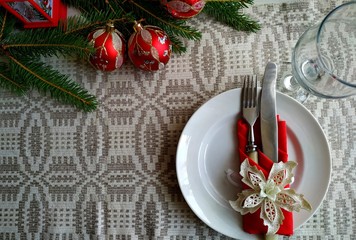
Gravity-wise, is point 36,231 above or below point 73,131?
below

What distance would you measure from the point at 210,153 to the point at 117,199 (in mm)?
188

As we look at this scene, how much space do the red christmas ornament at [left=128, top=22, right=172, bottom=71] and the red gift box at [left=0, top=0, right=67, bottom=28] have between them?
0.15 m

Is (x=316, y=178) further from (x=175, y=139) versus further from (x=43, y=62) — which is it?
(x=43, y=62)

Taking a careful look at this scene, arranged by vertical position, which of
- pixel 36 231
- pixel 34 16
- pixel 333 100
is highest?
pixel 34 16

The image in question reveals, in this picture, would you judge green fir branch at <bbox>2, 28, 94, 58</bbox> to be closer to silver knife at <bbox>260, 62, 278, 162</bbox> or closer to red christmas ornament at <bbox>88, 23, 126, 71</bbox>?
red christmas ornament at <bbox>88, 23, 126, 71</bbox>

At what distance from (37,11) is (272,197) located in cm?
47

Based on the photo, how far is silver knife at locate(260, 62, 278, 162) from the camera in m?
0.53

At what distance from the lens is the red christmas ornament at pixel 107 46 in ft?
1.72

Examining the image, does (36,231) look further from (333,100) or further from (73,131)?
(333,100)

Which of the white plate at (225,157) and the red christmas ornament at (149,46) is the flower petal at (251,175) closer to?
the white plate at (225,157)

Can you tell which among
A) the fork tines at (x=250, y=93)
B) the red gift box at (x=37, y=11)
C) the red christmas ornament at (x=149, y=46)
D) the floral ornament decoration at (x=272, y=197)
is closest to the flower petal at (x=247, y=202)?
the floral ornament decoration at (x=272, y=197)

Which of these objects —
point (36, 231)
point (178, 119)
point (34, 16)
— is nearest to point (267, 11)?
point (178, 119)

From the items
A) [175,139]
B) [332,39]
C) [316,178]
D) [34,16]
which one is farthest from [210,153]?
[34,16]

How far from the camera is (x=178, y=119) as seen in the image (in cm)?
60
